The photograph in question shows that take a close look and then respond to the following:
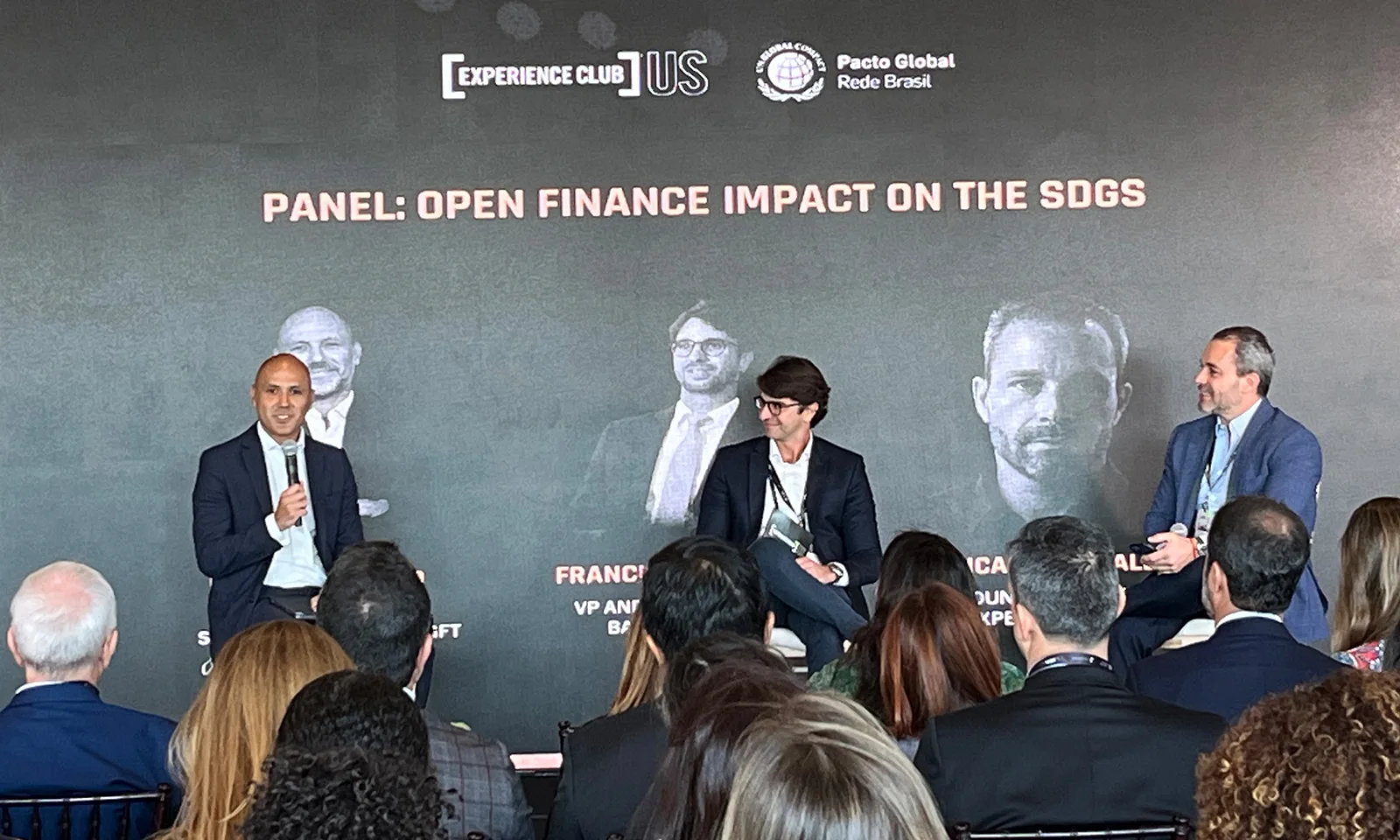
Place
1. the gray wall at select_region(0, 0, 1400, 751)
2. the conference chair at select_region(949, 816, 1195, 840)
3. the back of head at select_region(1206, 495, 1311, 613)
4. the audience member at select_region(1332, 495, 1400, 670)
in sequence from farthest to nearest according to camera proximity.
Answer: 1. the gray wall at select_region(0, 0, 1400, 751)
2. the audience member at select_region(1332, 495, 1400, 670)
3. the back of head at select_region(1206, 495, 1311, 613)
4. the conference chair at select_region(949, 816, 1195, 840)

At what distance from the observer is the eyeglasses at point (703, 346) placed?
591cm

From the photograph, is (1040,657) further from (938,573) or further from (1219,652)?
(938,573)

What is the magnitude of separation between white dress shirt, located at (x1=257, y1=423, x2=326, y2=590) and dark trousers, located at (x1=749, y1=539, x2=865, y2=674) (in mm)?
1431

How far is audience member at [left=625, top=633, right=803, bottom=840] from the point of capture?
1.76 meters

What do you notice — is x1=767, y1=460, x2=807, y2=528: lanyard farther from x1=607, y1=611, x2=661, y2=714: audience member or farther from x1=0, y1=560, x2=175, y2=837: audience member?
x1=0, y1=560, x2=175, y2=837: audience member

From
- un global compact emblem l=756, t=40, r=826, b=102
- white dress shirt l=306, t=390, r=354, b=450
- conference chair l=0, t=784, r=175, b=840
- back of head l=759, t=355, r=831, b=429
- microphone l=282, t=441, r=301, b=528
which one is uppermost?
un global compact emblem l=756, t=40, r=826, b=102

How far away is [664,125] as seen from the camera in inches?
233

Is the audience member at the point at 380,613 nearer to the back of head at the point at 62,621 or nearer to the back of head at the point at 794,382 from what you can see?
the back of head at the point at 62,621

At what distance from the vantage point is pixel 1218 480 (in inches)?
209

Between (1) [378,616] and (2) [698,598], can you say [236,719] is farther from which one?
(2) [698,598]

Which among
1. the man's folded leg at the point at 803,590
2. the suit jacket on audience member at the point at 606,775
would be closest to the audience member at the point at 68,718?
the suit jacket on audience member at the point at 606,775

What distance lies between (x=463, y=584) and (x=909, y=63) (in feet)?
8.25

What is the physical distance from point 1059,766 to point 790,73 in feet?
12.7

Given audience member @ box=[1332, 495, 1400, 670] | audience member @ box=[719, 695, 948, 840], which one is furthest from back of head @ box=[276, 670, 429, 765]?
audience member @ box=[1332, 495, 1400, 670]
